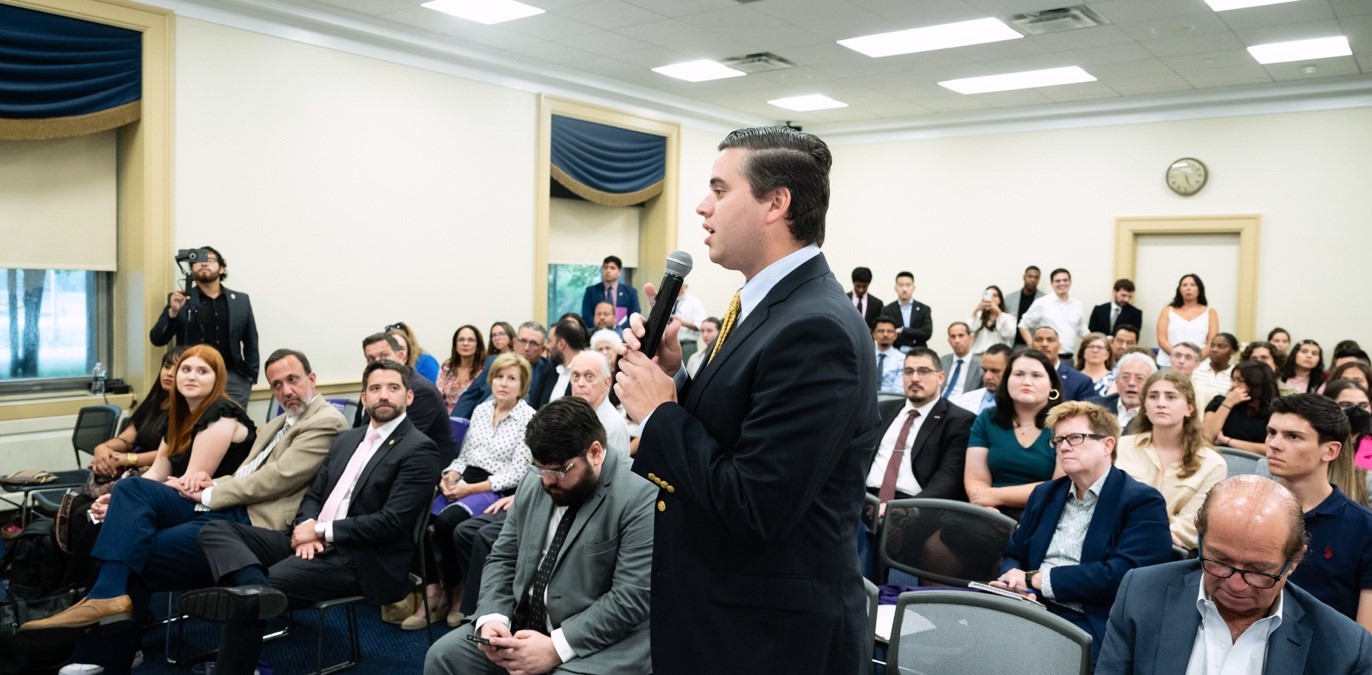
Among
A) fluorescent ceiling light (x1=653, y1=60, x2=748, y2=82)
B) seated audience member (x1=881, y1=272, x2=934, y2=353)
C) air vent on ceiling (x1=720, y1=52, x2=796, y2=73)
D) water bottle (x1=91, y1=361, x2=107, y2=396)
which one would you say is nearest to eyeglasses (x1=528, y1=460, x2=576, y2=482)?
water bottle (x1=91, y1=361, x2=107, y2=396)

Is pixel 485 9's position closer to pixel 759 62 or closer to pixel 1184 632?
pixel 759 62

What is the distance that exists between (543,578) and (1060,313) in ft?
24.9

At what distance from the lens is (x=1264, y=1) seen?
18.9 ft

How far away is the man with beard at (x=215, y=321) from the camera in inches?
225

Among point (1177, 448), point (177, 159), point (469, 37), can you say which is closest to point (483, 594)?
point (1177, 448)

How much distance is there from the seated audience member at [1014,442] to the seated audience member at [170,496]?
293 cm

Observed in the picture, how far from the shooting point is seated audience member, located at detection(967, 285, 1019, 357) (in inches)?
343

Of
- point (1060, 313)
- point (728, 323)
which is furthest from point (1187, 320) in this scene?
point (728, 323)

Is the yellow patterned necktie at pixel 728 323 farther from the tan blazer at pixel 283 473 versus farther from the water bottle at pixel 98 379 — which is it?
the water bottle at pixel 98 379

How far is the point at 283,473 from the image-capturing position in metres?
3.60

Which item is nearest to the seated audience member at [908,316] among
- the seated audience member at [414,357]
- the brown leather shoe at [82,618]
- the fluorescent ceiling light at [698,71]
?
the fluorescent ceiling light at [698,71]

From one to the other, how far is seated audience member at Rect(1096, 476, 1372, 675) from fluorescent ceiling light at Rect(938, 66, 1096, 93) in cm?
685

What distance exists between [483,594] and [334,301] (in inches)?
182

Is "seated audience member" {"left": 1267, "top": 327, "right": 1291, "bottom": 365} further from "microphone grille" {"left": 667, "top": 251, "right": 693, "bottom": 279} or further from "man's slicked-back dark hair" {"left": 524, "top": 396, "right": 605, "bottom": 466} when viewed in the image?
"microphone grille" {"left": 667, "top": 251, "right": 693, "bottom": 279}
